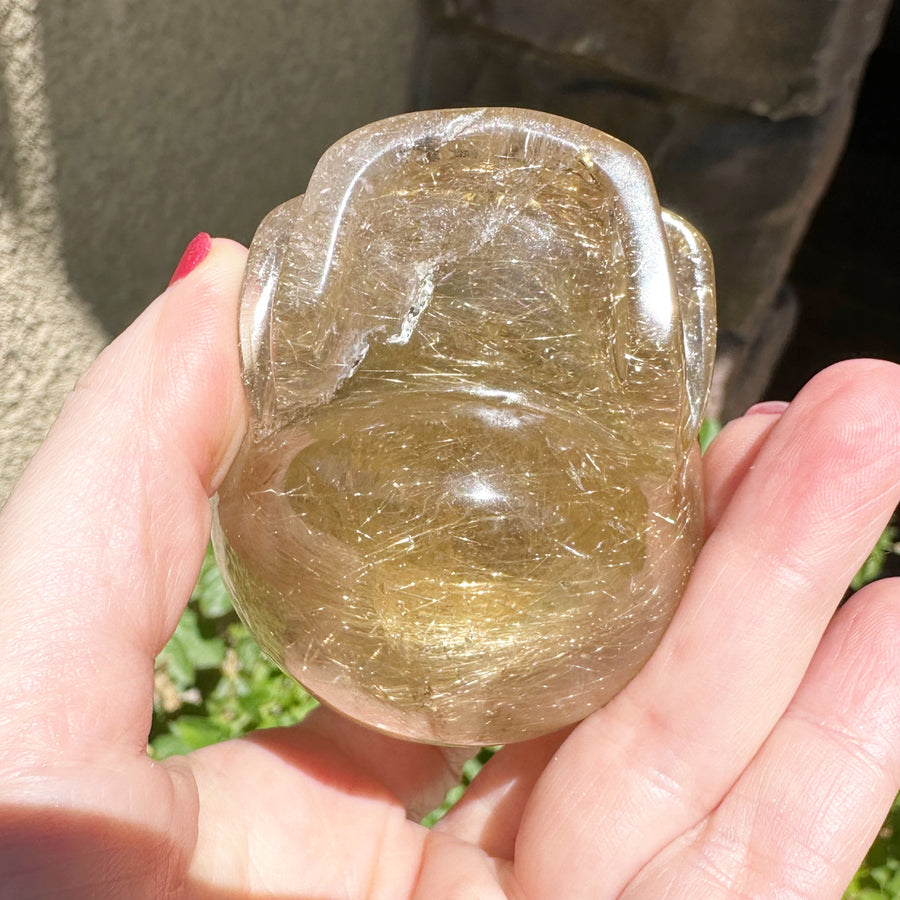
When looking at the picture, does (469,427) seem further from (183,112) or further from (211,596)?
(183,112)

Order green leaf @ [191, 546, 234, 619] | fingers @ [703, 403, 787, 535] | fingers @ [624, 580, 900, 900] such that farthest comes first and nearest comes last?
1. green leaf @ [191, 546, 234, 619]
2. fingers @ [703, 403, 787, 535]
3. fingers @ [624, 580, 900, 900]

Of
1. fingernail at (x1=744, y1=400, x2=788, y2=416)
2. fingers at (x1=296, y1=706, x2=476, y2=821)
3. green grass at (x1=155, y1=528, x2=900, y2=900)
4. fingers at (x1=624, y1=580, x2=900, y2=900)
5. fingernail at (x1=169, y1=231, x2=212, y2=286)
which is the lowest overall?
green grass at (x1=155, y1=528, x2=900, y2=900)

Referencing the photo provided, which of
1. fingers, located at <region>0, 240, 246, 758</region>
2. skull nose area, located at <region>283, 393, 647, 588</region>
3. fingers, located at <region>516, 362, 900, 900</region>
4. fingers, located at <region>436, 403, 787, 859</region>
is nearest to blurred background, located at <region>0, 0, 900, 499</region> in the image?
fingers, located at <region>0, 240, 246, 758</region>

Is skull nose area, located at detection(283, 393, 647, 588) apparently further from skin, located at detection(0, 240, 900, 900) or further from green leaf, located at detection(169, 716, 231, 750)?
green leaf, located at detection(169, 716, 231, 750)

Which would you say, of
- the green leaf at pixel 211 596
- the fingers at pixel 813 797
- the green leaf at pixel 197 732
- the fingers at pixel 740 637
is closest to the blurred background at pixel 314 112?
the green leaf at pixel 211 596

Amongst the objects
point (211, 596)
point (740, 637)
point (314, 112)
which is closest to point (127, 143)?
point (314, 112)

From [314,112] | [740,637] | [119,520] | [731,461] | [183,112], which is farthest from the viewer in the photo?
[314,112]
